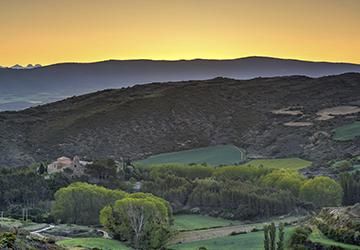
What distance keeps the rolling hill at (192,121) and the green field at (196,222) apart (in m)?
46.8

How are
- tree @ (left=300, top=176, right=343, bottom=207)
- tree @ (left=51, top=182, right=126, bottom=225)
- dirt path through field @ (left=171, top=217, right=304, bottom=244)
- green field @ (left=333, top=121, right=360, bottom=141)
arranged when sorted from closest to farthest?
dirt path through field @ (left=171, top=217, right=304, bottom=244) → tree @ (left=51, top=182, right=126, bottom=225) → tree @ (left=300, top=176, right=343, bottom=207) → green field @ (left=333, top=121, right=360, bottom=141)

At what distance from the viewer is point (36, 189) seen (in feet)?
259

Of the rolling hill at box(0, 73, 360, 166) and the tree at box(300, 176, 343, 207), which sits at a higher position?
the rolling hill at box(0, 73, 360, 166)

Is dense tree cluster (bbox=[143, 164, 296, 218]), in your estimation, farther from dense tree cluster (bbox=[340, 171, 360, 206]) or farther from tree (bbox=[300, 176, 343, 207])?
dense tree cluster (bbox=[340, 171, 360, 206])

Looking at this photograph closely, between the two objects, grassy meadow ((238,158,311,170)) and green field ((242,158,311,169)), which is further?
green field ((242,158,311,169))

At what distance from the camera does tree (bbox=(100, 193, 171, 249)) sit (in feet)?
181

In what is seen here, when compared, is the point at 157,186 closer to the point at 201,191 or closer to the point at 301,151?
the point at 201,191

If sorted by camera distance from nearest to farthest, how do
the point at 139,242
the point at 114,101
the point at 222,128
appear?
the point at 139,242 → the point at 222,128 → the point at 114,101

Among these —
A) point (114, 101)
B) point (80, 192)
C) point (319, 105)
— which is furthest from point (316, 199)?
point (114, 101)

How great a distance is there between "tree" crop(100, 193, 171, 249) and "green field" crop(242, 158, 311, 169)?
172 feet

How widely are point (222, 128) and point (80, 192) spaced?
277 ft

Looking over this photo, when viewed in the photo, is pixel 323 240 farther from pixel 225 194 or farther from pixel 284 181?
pixel 284 181

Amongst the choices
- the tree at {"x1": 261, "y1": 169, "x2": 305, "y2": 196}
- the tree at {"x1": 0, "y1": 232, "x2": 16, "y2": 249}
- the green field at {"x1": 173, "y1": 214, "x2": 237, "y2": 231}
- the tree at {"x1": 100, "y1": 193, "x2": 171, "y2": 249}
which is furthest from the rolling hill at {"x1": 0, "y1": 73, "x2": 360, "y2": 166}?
the tree at {"x1": 0, "y1": 232, "x2": 16, "y2": 249}

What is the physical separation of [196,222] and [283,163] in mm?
46145
